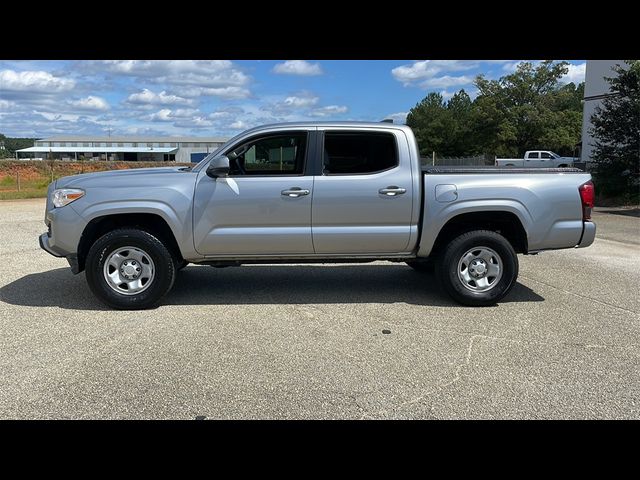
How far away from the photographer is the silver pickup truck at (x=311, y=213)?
534 centimetres

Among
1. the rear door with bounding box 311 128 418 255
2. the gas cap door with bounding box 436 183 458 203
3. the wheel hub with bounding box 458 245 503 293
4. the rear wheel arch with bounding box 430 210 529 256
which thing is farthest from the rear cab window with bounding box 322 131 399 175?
the wheel hub with bounding box 458 245 503 293

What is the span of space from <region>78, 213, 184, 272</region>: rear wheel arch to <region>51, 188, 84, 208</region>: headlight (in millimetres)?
328

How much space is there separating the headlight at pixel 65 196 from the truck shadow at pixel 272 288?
46.1 inches

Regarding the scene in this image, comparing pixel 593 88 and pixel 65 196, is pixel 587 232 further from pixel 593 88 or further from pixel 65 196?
pixel 593 88

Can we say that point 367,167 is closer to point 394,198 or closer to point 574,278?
point 394,198

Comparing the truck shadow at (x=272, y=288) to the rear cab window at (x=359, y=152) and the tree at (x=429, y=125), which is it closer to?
the rear cab window at (x=359, y=152)

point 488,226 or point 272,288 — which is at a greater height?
point 488,226

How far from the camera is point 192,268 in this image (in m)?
7.55

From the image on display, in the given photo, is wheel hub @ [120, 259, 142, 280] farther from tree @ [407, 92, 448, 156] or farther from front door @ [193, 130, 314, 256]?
tree @ [407, 92, 448, 156]

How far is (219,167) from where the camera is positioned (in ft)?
17.2

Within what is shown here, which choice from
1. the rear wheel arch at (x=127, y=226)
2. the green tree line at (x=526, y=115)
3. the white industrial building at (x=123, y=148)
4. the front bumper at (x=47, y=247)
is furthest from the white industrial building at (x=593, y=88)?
the white industrial building at (x=123, y=148)

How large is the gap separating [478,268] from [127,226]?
155 inches

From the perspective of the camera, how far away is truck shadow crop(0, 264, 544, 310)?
19.1ft

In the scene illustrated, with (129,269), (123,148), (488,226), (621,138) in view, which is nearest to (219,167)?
(129,269)
